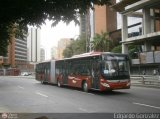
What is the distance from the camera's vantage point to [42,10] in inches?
268

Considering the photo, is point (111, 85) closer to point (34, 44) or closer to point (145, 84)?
point (145, 84)

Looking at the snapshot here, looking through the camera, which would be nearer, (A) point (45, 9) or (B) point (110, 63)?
(A) point (45, 9)

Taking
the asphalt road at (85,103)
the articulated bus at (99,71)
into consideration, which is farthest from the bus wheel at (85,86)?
the asphalt road at (85,103)

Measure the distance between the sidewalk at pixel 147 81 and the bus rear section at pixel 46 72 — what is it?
27.3 ft

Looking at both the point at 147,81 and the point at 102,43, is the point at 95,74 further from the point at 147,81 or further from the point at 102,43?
the point at 102,43

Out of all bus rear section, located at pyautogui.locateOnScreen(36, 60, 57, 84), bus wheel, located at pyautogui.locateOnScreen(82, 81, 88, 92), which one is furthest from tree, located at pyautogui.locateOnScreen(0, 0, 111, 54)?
bus rear section, located at pyautogui.locateOnScreen(36, 60, 57, 84)

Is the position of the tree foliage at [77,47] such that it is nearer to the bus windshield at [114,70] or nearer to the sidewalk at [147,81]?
the sidewalk at [147,81]

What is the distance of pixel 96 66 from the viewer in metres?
21.4

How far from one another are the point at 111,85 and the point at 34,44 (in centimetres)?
16475

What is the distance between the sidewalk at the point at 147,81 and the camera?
28.4m

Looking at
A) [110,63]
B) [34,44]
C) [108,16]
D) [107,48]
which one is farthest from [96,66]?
[34,44]

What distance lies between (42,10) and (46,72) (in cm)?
2948

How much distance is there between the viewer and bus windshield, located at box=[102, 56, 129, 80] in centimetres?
2054

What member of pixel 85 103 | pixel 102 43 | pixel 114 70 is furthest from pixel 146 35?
pixel 102 43
